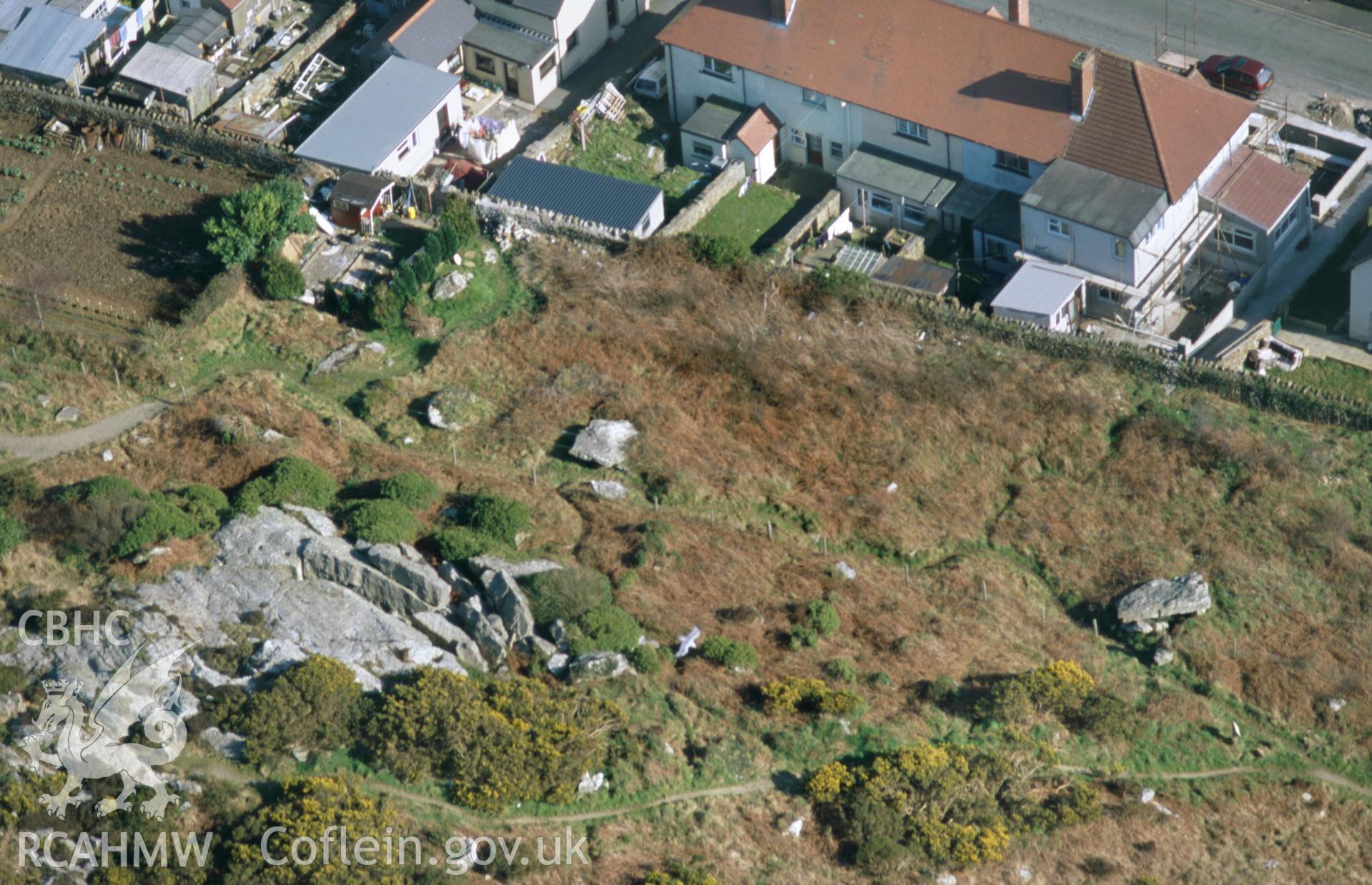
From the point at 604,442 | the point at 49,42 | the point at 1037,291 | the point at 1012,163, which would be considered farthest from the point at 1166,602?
the point at 49,42

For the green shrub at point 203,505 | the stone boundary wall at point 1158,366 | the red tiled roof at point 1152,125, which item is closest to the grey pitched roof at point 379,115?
the green shrub at point 203,505

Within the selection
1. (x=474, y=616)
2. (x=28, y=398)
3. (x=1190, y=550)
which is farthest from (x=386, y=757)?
(x=1190, y=550)

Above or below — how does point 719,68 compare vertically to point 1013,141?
below

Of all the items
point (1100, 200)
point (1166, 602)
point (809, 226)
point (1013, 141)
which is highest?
point (1013, 141)

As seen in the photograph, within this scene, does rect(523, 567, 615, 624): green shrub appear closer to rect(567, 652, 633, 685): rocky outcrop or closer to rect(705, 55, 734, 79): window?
rect(567, 652, 633, 685): rocky outcrop

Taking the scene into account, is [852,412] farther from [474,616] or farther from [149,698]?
[149,698]

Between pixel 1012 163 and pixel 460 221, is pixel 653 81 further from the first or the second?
pixel 1012 163

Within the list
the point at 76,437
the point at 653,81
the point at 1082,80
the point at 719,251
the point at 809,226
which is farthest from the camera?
the point at 653,81
